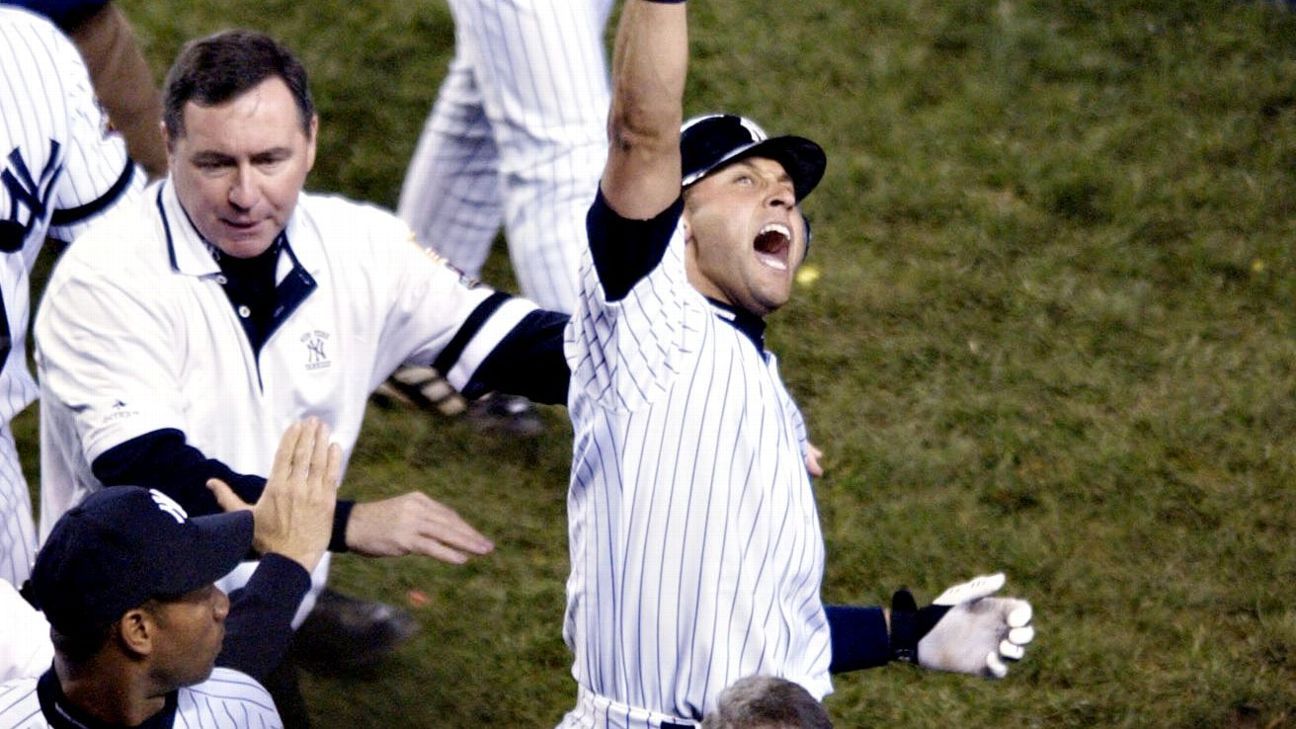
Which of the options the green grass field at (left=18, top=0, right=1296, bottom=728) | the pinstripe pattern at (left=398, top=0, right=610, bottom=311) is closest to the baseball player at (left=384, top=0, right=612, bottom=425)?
the pinstripe pattern at (left=398, top=0, right=610, bottom=311)

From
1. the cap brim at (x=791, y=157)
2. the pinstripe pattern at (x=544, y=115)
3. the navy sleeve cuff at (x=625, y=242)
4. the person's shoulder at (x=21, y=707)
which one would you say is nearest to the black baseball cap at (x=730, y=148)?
the cap brim at (x=791, y=157)

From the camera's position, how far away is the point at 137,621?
295 centimetres

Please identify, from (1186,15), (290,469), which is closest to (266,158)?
(290,469)

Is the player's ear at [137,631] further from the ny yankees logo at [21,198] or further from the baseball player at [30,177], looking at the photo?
the ny yankees logo at [21,198]

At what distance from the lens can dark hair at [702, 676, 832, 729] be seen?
9.07ft

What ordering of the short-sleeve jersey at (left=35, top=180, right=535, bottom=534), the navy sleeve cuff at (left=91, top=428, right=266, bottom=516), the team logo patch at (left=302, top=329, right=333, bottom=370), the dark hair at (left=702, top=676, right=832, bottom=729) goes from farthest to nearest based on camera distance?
the team logo patch at (left=302, top=329, right=333, bottom=370) → the short-sleeve jersey at (left=35, top=180, right=535, bottom=534) → the navy sleeve cuff at (left=91, top=428, right=266, bottom=516) → the dark hair at (left=702, top=676, right=832, bottom=729)

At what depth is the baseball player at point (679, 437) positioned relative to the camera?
289 cm

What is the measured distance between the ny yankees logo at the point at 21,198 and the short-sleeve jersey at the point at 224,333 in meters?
0.22

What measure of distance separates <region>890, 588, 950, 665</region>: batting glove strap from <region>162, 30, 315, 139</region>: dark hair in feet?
5.00

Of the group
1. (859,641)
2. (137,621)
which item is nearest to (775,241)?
(859,641)

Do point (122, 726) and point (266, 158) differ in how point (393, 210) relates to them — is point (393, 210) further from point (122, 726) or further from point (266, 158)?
point (122, 726)

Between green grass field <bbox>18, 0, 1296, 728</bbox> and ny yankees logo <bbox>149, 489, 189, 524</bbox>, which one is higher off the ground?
ny yankees logo <bbox>149, 489, 189, 524</bbox>

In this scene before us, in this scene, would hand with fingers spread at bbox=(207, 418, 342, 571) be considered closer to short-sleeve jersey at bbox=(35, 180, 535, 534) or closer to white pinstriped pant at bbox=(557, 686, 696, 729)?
short-sleeve jersey at bbox=(35, 180, 535, 534)

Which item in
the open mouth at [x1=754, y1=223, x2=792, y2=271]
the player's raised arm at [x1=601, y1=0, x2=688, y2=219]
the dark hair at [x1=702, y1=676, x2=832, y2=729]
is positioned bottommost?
the dark hair at [x1=702, y1=676, x2=832, y2=729]
